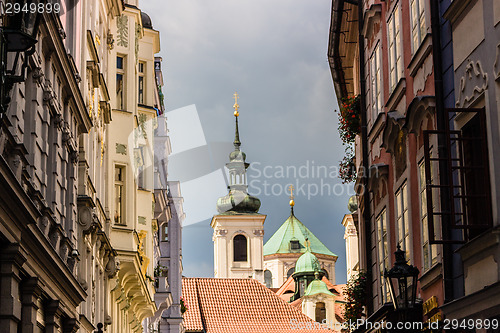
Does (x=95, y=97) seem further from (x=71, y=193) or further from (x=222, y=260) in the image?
(x=222, y=260)

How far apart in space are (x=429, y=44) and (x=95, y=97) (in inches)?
379

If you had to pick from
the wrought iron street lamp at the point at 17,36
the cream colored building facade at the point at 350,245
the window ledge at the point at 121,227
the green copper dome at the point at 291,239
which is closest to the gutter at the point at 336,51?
the window ledge at the point at 121,227

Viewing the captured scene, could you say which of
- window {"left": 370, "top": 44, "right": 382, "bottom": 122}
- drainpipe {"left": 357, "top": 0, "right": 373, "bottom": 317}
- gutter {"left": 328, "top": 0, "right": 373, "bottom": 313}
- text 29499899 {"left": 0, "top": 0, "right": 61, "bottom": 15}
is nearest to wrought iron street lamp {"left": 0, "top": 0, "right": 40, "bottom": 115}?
text 29499899 {"left": 0, "top": 0, "right": 61, "bottom": 15}

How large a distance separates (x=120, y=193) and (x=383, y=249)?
9.87 metres

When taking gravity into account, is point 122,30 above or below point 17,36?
above

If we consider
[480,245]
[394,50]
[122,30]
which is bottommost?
[480,245]

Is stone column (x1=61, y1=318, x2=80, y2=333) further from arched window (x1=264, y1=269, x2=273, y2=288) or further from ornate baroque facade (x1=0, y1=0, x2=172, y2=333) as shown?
arched window (x1=264, y1=269, x2=273, y2=288)

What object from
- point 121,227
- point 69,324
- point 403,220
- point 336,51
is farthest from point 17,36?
point 121,227

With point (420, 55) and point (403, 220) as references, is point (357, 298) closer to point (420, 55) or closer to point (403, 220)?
point (403, 220)

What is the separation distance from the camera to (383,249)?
59.9 ft

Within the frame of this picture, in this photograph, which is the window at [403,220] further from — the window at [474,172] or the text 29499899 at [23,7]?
the text 29499899 at [23,7]

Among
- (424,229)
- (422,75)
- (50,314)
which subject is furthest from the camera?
(50,314)

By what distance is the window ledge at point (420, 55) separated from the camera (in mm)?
14148

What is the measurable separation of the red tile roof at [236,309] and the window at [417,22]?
56.1 m
